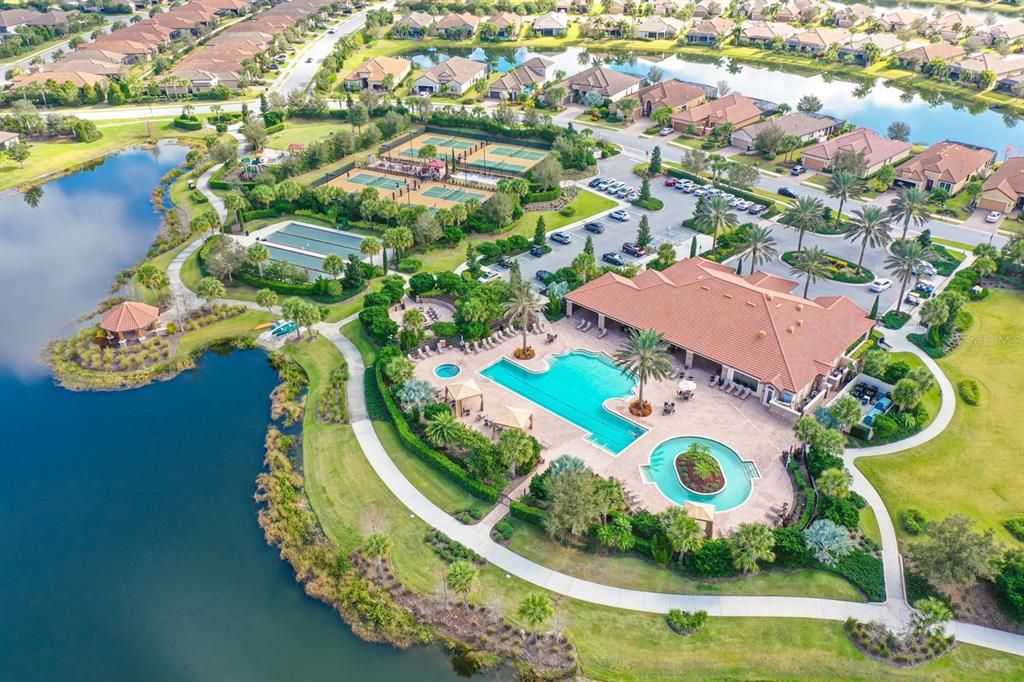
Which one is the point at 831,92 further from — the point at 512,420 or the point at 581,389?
the point at 512,420

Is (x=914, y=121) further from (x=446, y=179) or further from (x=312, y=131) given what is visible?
(x=312, y=131)

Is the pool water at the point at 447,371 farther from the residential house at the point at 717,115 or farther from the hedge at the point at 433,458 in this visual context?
the residential house at the point at 717,115

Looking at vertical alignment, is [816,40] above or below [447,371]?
above

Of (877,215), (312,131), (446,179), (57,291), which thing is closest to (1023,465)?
(877,215)

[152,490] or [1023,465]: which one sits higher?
[1023,465]

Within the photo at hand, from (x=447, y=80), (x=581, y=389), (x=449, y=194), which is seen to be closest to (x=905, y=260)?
(x=581, y=389)

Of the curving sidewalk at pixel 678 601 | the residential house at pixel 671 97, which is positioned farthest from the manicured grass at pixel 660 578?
the residential house at pixel 671 97
